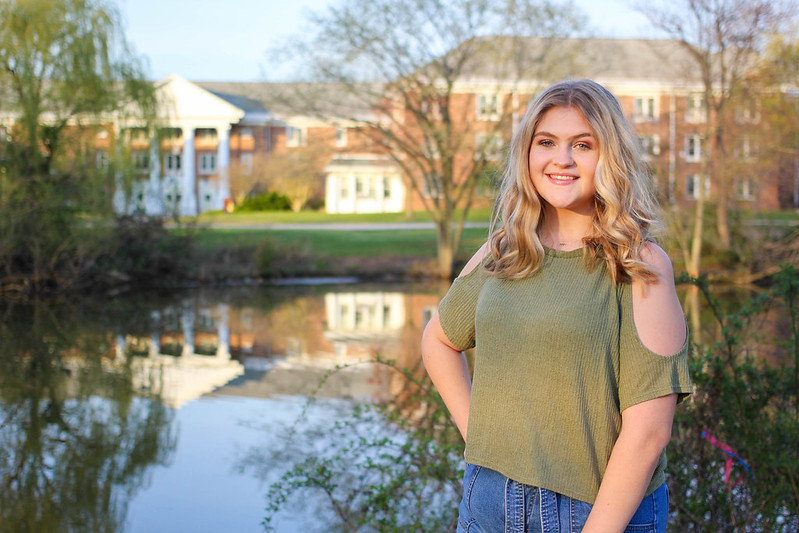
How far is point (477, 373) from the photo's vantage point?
2172mm

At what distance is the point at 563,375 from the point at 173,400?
802 cm

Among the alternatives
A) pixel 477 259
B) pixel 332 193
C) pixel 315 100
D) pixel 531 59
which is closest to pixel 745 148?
pixel 531 59

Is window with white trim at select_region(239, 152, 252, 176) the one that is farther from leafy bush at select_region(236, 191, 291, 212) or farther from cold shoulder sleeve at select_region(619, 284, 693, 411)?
cold shoulder sleeve at select_region(619, 284, 693, 411)

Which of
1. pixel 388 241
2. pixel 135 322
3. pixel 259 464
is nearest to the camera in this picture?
pixel 259 464

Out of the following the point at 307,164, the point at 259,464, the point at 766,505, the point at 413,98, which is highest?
the point at 413,98

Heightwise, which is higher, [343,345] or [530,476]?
[530,476]

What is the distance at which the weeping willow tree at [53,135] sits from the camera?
58.1 ft

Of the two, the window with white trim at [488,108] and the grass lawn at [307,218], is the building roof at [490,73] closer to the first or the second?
the window with white trim at [488,108]

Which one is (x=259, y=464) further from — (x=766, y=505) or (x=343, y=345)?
(x=343, y=345)

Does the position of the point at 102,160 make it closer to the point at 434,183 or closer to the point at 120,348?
the point at 120,348

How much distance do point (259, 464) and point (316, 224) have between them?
97.5 ft

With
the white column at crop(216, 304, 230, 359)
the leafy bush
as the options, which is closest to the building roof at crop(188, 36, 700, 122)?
the white column at crop(216, 304, 230, 359)

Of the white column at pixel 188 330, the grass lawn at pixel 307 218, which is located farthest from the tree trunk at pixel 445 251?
the grass lawn at pixel 307 218

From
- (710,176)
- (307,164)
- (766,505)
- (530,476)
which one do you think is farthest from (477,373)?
(710,176)
